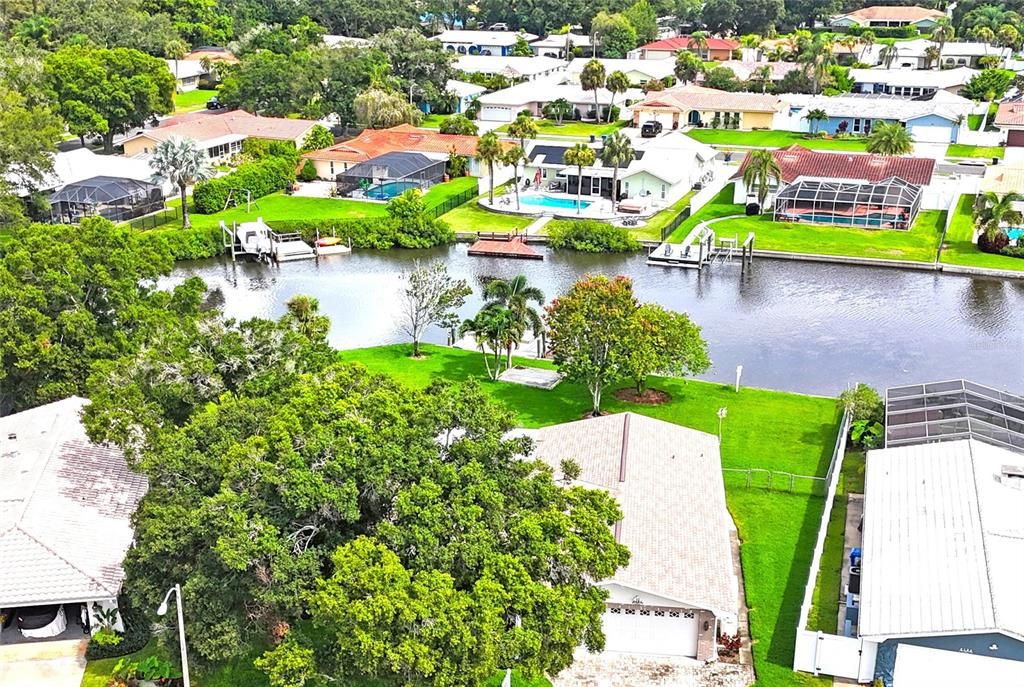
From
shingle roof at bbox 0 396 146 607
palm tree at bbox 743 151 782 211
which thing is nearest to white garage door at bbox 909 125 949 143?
palm tree at bbox 743 151 782 211

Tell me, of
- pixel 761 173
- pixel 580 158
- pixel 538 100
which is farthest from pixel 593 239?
pixel 538 100

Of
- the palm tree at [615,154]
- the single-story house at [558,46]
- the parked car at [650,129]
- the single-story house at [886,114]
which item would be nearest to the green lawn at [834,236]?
the palm tree at [615,154]

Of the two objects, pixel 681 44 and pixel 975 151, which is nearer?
pixel 975 151

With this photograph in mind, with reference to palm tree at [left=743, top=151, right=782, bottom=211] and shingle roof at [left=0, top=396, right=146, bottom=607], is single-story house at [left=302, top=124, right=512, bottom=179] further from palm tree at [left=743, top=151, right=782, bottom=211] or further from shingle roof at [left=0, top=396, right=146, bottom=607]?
shingle roof at [left=0, top=396, right=146, bottom=607]

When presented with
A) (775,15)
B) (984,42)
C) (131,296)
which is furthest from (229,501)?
(775,15)

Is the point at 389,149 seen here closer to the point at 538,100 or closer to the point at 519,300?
the point at 538,100

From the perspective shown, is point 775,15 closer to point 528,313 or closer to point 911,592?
point 528,313

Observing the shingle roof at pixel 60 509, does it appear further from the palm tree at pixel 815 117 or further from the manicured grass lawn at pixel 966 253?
the palm tree at pixel 815 117
